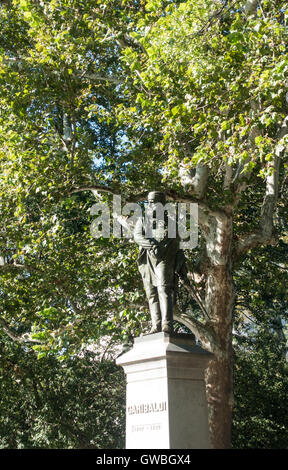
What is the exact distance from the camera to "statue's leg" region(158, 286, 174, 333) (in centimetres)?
744

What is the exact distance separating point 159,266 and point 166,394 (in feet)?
6.12

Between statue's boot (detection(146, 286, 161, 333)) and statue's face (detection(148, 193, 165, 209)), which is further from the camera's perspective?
statue's face (detection(148, 193, 165, 209))

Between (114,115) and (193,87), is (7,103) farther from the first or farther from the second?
(193,87)

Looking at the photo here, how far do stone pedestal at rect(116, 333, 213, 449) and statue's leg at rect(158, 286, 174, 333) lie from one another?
0.49 feet

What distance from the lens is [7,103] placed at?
12109mm

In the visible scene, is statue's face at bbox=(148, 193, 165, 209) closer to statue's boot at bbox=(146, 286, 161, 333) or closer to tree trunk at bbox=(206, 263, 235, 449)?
statue's boot at bbox=(146, 286, 161, 333)

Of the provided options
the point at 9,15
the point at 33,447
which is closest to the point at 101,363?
the point at 33,447

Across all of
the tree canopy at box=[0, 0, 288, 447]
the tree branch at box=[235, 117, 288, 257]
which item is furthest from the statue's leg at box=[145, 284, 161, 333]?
the tree branch at box=[235, 117, 288, 257]

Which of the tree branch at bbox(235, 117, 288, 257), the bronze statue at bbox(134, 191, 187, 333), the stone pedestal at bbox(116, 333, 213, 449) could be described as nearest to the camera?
the stone pedestal at bbox(116, 333, 213, 449)

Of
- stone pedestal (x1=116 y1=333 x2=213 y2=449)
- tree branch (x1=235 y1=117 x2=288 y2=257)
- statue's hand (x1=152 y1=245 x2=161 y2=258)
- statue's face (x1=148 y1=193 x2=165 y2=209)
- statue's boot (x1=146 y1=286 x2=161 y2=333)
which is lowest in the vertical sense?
stone pedestal (x1=116 y1=333 x2=213 y2=449)

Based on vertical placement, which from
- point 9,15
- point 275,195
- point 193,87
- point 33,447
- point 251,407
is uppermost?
point 9,15

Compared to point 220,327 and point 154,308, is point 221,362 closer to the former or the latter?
point 220,327

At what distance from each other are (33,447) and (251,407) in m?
7.66

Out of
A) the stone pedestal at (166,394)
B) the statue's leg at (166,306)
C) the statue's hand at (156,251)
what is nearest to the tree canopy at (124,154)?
the statue's hand at (156,251)
